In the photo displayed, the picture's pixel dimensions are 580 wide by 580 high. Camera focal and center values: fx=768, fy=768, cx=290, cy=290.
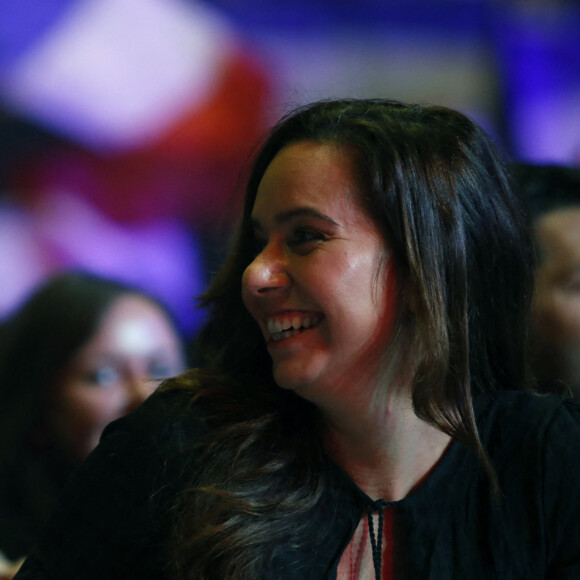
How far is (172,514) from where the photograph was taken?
1121 millimetres

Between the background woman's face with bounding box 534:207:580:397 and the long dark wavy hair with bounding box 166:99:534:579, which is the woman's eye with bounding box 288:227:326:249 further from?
the background woman's face with bounding box 534:207:580:397

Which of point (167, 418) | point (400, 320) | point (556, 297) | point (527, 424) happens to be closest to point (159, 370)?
point (167, 418)

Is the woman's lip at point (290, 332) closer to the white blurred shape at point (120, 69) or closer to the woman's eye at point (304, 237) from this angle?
the woman's eye at point (304, 237)

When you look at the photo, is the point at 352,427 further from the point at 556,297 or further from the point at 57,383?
the point at 556,297

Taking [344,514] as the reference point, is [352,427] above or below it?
above

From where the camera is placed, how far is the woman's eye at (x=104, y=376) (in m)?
1.38

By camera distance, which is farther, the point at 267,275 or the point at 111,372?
the point at 111,372

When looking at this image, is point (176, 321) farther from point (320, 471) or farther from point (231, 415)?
point (320, 471)

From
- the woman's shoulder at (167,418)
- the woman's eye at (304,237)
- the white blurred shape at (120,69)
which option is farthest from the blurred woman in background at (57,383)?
the woman's eye at (304,237)

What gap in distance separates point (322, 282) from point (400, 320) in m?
0.14

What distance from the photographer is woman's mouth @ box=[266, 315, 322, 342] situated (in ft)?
3.67

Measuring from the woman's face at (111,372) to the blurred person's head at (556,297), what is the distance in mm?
782

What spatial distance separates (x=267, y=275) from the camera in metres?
1.13

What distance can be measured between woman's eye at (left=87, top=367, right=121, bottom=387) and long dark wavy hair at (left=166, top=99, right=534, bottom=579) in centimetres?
21
